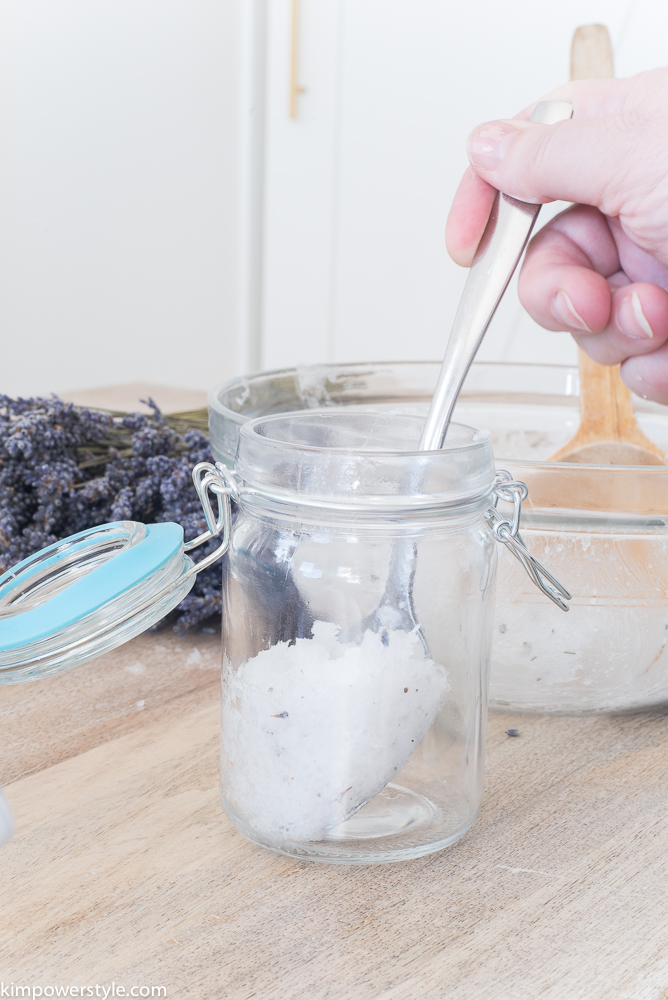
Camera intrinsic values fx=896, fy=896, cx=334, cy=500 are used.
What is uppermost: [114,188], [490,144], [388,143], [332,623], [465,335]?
[388,143]

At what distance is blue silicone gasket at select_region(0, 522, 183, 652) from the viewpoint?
1.12 feet

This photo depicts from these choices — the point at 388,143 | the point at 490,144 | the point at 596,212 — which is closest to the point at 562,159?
the point at 490,144

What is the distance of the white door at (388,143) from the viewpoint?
6.61 feet

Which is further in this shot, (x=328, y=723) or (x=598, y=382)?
(x=598, y=382)

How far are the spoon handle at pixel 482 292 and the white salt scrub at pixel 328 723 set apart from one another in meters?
0.10

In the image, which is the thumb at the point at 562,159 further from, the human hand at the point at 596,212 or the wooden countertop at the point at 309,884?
the wooden countertop at the point at 309,884

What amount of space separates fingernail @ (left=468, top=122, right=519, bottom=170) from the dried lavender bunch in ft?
0.90

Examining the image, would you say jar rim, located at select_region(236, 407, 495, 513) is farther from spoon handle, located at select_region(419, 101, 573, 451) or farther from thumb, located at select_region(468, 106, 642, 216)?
thumb, located at select_region(468, 106, 642, 216)

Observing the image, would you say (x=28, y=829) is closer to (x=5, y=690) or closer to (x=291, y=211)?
(x=5, y=690)

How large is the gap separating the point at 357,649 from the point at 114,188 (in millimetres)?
2554

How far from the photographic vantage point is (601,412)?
0.65m

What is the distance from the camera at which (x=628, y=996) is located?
31 cm

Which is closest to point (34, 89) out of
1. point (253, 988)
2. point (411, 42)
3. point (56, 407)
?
point (411, 42)

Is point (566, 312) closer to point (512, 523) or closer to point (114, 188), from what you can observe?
point (512, 523)
